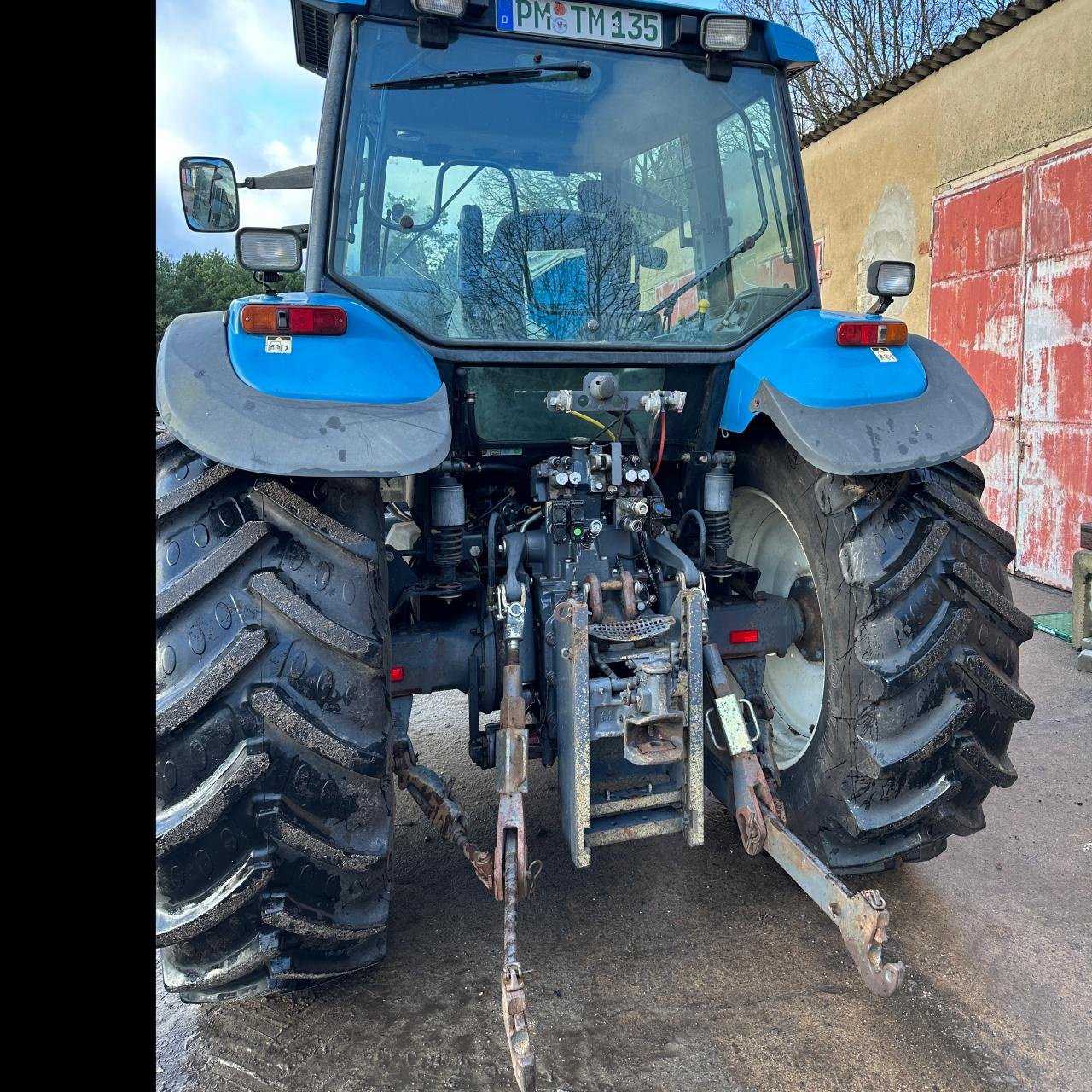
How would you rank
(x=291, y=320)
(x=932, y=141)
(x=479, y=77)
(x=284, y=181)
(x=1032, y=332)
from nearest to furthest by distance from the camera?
1. (x=291, y=320)
2. (x=479, y=77)
3. (x=284, y=181)
4. (x=1032, y=332)
5. (x=932, y=141)

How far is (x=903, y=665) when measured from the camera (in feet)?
7.20

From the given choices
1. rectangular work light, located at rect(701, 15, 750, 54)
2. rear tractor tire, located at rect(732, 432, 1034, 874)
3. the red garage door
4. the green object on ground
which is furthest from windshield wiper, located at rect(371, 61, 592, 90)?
the red garage door

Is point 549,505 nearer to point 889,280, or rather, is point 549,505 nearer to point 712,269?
point 712,269

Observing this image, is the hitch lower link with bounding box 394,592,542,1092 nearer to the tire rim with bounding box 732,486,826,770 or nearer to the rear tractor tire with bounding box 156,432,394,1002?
the rear tractor tire with bounding box 156,432,394,1002

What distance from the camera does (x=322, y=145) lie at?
2311mm

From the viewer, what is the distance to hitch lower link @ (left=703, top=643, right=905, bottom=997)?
1777 mm

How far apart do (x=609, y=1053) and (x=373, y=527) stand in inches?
53.7

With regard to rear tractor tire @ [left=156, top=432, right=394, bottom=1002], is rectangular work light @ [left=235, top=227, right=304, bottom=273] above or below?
above

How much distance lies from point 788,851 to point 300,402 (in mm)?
1549

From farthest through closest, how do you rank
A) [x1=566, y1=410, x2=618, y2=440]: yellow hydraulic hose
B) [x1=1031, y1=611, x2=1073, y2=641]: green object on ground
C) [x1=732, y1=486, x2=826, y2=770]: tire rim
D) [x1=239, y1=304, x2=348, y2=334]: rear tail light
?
[x1=1031, y1=611, x2=1073, y2=641]: green object on ground → [x1=732, y1=486, x2=826, y2=770]: tire rim → [x1=566, y1=410, x2=618, y2=440]: yellow hydraulic hose → [x1=239, y1=304, x2=348, y2=334]: rear tail light

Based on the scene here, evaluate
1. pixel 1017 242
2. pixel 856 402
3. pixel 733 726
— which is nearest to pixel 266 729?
pixel 733 726

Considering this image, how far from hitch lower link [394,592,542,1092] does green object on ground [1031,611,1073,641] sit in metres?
4.13

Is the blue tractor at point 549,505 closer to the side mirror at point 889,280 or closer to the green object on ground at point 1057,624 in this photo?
the side mirror at point 889,280

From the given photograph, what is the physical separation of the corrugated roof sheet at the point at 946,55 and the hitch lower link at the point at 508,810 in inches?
253
